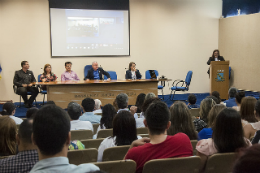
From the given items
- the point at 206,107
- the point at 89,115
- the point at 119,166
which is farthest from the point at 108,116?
the point at 119,166

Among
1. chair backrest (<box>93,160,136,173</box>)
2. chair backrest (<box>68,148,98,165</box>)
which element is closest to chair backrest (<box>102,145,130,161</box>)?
chair backrest (<box>68,148,98,165</box>)

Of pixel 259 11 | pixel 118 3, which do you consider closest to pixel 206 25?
pixel 259 11

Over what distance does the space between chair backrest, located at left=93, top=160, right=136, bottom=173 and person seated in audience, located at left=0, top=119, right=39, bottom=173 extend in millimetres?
427

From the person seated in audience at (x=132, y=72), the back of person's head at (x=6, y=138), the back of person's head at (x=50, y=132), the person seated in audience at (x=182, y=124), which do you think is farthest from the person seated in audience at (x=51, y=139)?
the person seated in audience at (x=132, y=72)

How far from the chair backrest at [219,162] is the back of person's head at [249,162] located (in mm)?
1190

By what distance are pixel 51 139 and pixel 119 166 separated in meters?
0.64

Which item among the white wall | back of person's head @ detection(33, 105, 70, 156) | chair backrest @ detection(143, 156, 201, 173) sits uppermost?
the white wall

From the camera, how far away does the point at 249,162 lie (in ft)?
2.15

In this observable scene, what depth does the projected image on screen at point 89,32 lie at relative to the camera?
8211 mm

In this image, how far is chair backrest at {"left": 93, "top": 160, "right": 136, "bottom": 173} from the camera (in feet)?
5.38

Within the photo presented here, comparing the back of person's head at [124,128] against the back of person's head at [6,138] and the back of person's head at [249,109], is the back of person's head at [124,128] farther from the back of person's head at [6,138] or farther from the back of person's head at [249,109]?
the back of person's head at [249,109]

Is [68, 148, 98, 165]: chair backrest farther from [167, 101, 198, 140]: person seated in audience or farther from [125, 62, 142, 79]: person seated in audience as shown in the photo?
[125, 62, 142, 79]: person seated in audience

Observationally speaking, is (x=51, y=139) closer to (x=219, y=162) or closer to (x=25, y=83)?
(x=219, y=162)

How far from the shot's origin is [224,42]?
9664 mm
